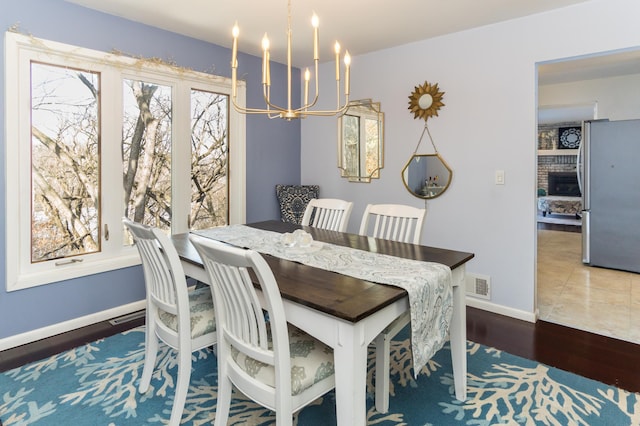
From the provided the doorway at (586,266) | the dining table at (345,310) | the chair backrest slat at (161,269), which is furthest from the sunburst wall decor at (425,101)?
the chair backrest slat at (161,269)

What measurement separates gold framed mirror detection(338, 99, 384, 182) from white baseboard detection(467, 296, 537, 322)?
1507 mm

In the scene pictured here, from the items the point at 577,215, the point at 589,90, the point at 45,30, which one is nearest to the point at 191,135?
the point at 45,30

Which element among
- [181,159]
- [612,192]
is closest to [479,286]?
[612,192]

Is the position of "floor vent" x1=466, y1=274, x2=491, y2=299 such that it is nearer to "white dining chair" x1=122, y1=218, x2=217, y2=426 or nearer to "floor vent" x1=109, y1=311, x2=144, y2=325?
"white dining chair" x1=122, y1=218, x2=217, y2=426

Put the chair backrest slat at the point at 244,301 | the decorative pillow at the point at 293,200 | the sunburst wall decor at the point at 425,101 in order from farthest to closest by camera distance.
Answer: the decorative pillow at the point at 293,200
the sunburst wall decor at the point at 425,101
the chair backrest slat at the point at 244,301

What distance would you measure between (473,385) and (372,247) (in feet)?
3.12

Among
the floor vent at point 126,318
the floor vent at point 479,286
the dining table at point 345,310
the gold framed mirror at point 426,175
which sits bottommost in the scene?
the floor vent at point 126,318

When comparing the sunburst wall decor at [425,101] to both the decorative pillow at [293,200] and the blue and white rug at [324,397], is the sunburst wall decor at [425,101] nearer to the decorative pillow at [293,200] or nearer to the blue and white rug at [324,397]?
the decorative pillow at [293,200]

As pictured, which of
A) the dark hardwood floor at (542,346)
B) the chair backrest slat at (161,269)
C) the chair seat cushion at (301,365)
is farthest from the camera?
the dark hardwood floor at (542,346)

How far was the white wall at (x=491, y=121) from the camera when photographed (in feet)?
9.11

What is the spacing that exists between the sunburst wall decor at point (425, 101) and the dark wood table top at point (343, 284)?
5.55ft

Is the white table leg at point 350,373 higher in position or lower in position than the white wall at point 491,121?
lower

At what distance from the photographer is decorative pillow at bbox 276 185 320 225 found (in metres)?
Result: 4.20

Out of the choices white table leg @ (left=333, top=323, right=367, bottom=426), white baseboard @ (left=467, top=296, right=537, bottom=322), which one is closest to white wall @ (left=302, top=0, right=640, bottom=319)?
white baseboard @ (left=467, top=296, right=537, bottom=322)
